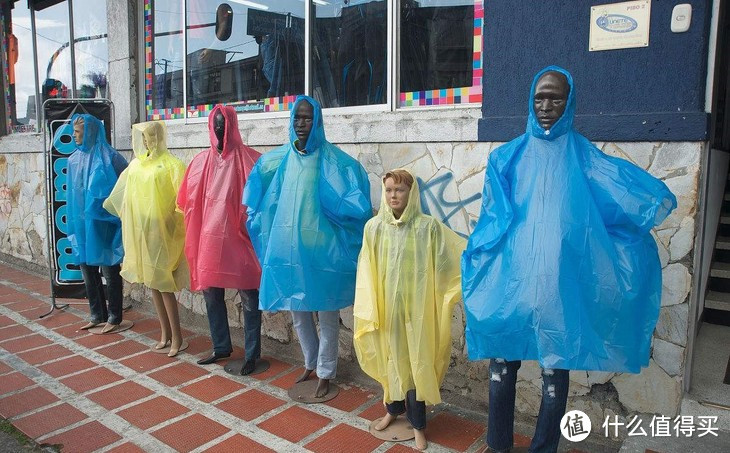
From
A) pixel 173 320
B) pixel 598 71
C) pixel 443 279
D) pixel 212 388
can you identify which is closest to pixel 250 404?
pixel 212 388

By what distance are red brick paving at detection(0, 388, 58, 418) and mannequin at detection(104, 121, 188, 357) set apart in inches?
37.0

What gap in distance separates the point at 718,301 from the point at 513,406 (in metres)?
2.18

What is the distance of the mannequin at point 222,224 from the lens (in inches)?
155

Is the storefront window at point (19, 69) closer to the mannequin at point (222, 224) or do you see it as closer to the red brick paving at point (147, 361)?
the red brick paving at point (147, 361)

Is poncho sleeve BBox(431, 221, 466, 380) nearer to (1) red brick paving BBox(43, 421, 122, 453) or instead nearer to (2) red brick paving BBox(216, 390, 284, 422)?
(2) red brick paving BBox(216, 390, 284, 422)

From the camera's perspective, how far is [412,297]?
293 centimetres

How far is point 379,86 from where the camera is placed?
13.4ft

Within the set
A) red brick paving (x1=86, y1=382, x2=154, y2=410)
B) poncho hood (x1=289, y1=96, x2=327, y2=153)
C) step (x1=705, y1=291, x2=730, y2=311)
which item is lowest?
red brick paving (x1=86, y1=382, x2=154, y2=410)

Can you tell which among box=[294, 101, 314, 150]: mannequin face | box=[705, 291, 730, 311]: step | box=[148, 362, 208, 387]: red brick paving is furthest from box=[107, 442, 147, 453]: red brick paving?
box=[705, 291, 730, 311]: step

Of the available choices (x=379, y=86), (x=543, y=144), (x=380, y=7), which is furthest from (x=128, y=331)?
(x=543, y=144)

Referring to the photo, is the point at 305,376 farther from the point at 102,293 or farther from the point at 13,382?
the point at 102,293

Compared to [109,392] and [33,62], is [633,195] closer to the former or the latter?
[109,392]

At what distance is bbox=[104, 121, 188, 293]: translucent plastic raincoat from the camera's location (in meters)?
4.35

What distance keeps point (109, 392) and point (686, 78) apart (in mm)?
3937
